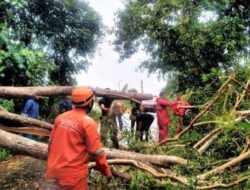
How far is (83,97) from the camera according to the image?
4668 millimetres

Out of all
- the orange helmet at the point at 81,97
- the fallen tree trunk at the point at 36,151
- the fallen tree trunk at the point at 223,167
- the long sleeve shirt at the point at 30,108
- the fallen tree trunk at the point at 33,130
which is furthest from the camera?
the long sleeve shirt at the point at 30,108

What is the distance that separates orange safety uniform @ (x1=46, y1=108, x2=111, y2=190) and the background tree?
9.77 meters

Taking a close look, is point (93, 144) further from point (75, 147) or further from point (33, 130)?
point (33, 130)

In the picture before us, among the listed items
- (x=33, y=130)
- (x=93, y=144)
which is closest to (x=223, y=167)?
(x=93, y=144)

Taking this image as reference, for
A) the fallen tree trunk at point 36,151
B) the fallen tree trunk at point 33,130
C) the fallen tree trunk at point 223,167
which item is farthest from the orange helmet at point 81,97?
the fallen tree trunk at point 33,130

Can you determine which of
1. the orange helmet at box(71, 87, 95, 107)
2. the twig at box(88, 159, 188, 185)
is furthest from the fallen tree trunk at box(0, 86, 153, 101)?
the orange helmet at box(71, 87, 95, 107)

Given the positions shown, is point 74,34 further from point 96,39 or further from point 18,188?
point 18,188

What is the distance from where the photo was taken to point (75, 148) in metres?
4.57

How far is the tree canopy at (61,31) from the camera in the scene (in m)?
16.7

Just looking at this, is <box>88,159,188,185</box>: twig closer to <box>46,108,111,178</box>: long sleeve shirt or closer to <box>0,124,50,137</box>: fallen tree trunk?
<box>46,108,111,178</box>: long sleeve shirt

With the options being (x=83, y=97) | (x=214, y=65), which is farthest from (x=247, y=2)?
(x=83, y=97)

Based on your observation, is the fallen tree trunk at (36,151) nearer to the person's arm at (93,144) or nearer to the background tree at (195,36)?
the person's arm at (93,144)

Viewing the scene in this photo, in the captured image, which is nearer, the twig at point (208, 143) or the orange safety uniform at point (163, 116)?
the twig at point (208, 143)

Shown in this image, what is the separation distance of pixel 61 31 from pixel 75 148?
43.8ft
